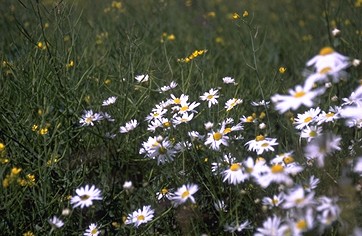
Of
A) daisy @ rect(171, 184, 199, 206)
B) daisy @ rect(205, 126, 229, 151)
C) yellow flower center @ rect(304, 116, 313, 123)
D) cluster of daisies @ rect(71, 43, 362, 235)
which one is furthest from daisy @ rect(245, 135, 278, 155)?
daisy @ rect(171, 184, 199, 206)

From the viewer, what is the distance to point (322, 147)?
4.28ft

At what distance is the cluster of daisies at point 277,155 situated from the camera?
1.48 m

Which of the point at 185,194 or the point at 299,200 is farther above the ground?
the point at 185,194

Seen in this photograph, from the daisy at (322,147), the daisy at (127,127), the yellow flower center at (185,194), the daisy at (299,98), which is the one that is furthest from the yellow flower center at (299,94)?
the daisy at (127,127)

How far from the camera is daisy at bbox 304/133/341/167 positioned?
4.33 ft

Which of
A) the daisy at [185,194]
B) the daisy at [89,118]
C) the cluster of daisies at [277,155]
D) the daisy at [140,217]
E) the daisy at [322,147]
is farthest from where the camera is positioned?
the daisy at [89,118]

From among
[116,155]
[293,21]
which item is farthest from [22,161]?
[293,21]

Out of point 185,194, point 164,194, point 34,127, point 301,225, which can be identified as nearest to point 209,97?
point 164,194

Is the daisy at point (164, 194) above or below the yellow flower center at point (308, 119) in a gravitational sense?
below

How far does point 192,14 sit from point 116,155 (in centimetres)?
318

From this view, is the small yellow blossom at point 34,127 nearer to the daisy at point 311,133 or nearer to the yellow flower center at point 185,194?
the yellow flower center at point 185,194

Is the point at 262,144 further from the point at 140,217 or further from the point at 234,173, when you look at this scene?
the point at 140,217

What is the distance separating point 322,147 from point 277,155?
575 mm

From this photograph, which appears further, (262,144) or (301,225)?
(262,144)
